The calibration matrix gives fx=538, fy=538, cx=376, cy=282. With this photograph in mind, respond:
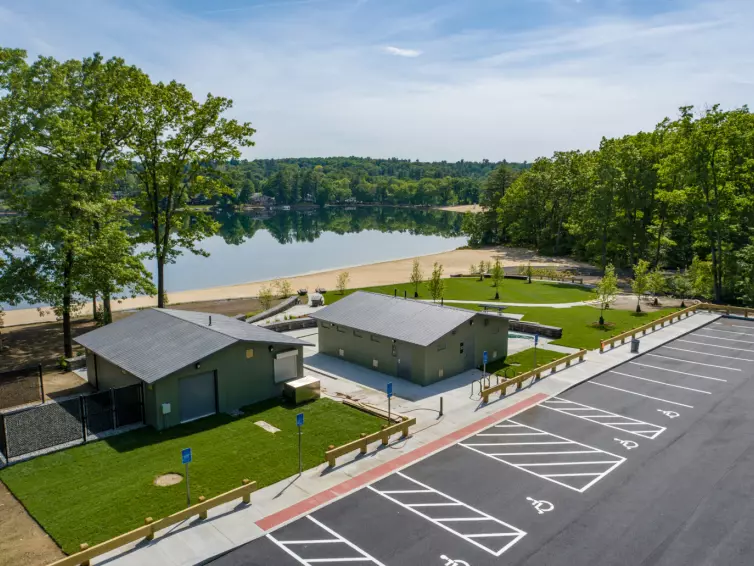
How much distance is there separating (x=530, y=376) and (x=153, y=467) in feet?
57.4

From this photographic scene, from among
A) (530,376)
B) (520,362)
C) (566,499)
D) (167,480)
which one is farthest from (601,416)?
(167,480)

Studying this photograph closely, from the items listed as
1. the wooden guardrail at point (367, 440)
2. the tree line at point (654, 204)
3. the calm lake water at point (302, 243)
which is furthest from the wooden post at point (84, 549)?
the tree line at point (654, 204)

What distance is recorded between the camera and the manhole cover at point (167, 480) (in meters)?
16.4

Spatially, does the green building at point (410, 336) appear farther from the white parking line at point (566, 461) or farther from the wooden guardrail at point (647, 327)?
the wooden guardrail at point (647, 327)

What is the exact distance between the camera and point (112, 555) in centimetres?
1302

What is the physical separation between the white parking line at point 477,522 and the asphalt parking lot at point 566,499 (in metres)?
0.04

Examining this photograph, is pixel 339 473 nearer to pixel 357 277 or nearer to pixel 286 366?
pixel 286 366

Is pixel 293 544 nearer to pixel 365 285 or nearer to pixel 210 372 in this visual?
pixel 210 372

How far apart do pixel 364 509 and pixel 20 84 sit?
2748cm

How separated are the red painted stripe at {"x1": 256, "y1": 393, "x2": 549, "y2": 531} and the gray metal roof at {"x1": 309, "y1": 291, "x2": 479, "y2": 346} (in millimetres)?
4799

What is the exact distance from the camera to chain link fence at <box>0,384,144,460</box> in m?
18.6

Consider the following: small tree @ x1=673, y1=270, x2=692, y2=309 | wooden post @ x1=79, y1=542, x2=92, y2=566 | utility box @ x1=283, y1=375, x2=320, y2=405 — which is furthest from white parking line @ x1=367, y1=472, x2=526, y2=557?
small tree @ x1=673, y1=270, x2=692, y2=309

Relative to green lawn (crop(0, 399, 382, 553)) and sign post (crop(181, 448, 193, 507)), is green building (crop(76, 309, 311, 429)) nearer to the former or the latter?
green lawn (crop(0, 399, 382, 553))

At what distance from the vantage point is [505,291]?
52688 millimetres
